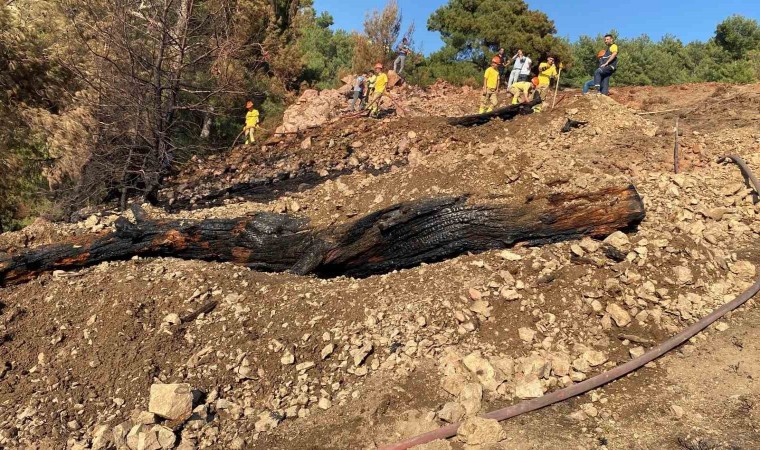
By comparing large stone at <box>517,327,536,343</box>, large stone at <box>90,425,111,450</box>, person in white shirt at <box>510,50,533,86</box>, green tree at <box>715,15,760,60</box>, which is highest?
green tree at <box>715,15,760,60</box>

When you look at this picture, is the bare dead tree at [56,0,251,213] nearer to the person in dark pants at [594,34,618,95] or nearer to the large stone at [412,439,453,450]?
the large stone at [412,439,453,450]

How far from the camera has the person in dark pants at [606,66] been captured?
33.7ft

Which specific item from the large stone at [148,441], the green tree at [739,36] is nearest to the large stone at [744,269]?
the large stone at [148,441]

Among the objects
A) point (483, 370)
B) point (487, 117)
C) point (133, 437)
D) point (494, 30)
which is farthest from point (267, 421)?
point (494, 30)

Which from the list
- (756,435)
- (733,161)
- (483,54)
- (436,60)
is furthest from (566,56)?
(756,435)

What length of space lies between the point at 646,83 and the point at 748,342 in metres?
17.7

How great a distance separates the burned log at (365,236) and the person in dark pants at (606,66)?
675 cm

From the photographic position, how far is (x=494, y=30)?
16984 mm

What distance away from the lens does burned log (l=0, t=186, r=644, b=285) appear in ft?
16.7

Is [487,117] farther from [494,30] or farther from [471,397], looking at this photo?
[494,30]

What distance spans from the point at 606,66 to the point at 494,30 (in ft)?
23.7

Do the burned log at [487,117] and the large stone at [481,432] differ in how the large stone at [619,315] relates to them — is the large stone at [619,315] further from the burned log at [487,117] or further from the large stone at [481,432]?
the burned log at [487,117]

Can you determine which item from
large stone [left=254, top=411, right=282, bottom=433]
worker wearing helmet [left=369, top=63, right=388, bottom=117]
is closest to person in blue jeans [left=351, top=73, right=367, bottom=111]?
worker wearing helmet [left=369, top=63, right=388, bottom=117]

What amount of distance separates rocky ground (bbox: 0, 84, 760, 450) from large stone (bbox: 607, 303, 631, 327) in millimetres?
23
